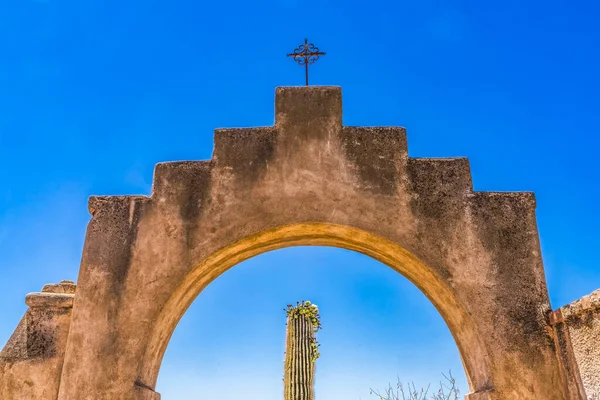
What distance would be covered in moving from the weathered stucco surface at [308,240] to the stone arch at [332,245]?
16mm

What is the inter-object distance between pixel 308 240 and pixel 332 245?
24 centimetres

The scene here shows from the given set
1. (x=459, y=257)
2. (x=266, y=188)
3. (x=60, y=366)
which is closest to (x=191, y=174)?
(x=266, y=188)

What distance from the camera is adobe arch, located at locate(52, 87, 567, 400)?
4184 millimetres

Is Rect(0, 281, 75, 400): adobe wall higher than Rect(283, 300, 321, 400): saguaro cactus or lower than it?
lower

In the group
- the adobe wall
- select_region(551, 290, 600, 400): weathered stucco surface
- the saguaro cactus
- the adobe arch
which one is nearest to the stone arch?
the adobe arch

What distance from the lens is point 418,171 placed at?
4.67 metres

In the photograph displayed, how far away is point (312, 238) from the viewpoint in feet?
16.1

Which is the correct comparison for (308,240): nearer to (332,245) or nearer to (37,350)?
(332,245)

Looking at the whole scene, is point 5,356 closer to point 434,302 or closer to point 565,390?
point 434,302

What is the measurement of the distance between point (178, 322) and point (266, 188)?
1.41 m

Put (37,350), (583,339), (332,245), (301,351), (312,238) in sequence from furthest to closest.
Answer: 1. (301,351)
2. (332,245)
3. (312,238)
4. (37,350)
5. (583,339)

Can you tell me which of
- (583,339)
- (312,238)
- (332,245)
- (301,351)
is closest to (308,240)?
(312,238)

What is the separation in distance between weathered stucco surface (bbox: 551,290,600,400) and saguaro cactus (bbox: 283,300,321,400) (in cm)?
733

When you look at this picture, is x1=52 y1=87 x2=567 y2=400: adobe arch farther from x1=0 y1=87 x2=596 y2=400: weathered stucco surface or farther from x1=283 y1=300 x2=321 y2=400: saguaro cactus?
x1=283 y1=300 x2=321 y2=400: saguaro cactus
